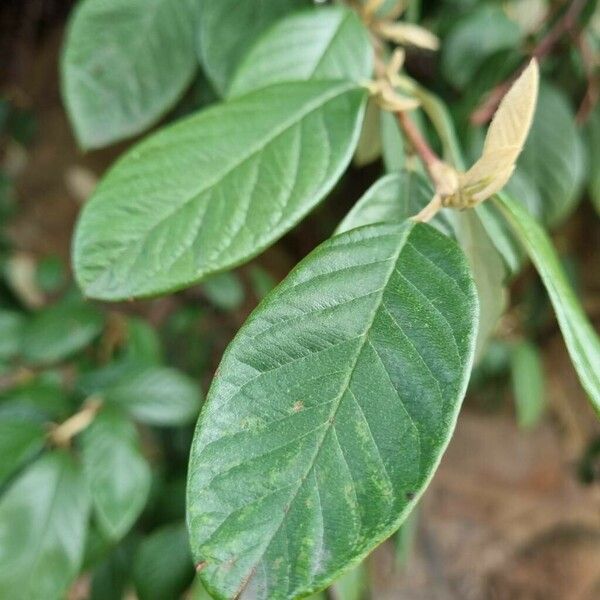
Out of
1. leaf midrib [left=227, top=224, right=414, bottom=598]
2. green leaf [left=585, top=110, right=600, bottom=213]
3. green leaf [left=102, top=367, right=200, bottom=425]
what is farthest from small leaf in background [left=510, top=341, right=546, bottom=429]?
leaf midrib [left=227, top=224, right=414, bottom=598]

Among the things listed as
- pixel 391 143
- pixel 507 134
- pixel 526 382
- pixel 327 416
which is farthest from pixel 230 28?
pixel 526 382

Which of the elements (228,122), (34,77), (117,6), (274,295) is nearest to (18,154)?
(34,77)

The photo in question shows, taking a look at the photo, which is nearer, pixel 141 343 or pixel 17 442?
pixel 17 442

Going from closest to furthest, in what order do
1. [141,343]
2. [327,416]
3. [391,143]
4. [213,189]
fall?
[327,416] < [213,189] < [391,143] < [141,343]

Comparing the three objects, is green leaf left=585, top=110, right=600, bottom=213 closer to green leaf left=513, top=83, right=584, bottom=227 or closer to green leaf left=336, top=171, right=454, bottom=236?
green leaf left=513, top=83, right=584, bottom=227

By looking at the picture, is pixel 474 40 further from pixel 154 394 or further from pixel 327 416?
pixel 327 416

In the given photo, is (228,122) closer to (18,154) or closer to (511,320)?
(511,320)
